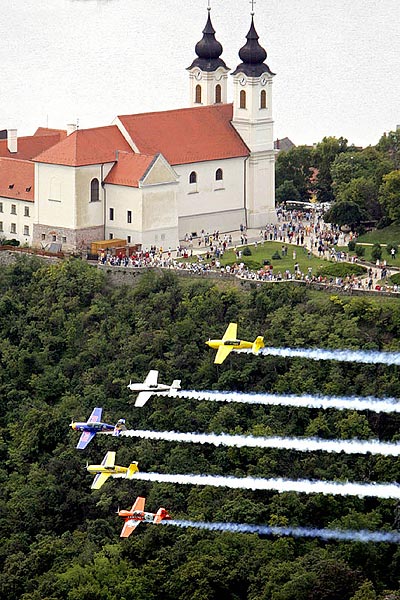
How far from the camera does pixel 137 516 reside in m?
66.6

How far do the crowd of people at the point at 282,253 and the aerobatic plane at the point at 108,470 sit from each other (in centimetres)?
1053

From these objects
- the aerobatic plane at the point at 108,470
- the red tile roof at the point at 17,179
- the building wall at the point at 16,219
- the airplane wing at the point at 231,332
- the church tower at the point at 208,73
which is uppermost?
the church tower at the point at 208,73

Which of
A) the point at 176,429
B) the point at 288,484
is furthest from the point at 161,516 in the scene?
the point at 176,429

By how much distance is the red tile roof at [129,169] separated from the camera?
81.9 meters

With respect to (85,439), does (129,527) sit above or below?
below

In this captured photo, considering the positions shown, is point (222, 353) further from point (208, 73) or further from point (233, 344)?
point (208, 73)

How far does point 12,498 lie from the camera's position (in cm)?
7012

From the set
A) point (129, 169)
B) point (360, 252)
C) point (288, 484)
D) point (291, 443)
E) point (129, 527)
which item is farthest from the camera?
point (129, 169)

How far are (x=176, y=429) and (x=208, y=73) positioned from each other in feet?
67.6

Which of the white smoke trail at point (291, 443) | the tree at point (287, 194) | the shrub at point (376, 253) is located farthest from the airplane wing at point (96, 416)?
the tree at point (287, 194)

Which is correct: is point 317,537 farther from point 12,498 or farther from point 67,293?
point 67,293

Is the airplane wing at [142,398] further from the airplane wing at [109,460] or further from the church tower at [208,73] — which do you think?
the church tower at [208,73]

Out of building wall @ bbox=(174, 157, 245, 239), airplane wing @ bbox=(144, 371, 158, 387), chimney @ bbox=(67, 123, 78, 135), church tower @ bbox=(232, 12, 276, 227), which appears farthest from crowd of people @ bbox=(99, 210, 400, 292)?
airplane wing @ bbox=(144, 371, 158, 387)

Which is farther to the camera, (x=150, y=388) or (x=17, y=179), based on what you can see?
(x=17, y=179)
